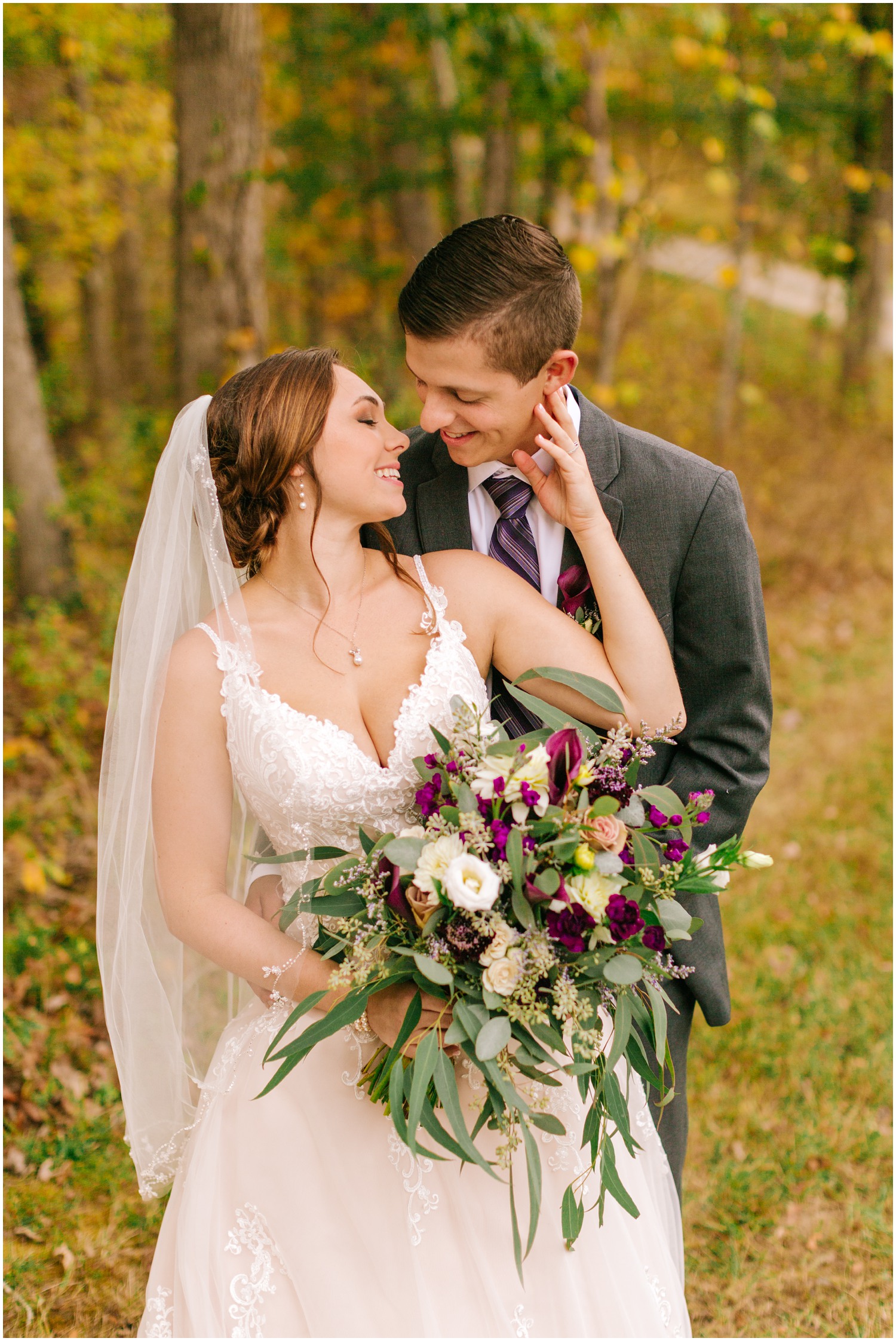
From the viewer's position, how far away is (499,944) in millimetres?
1814

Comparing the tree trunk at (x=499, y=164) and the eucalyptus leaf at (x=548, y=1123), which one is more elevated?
the tree trunk at (x=499, y=164)

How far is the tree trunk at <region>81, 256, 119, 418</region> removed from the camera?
12.3 metres

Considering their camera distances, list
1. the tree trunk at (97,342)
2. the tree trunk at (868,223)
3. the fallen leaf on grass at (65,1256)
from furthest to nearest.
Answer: the tree trunk at (97,342) → the tree trunk at (868,223) → the fallen leaf on grass at (65,1256)

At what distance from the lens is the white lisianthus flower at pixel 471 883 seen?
1.74 metres

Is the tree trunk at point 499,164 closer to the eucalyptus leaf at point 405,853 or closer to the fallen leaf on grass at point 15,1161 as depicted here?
the fallen leaf on grass at point 15,1161

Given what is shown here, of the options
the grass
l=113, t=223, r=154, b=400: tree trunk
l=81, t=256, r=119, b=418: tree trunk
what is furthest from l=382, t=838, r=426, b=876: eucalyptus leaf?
l=113, t=223, r=154, b=400: tree trunk

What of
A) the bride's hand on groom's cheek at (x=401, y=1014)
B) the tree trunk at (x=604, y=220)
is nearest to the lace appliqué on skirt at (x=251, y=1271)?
the bride's hand on groom's cheek at (x=401, y=1014)

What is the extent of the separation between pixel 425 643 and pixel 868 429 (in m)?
9.49

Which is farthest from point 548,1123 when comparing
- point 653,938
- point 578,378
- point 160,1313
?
point 578,378

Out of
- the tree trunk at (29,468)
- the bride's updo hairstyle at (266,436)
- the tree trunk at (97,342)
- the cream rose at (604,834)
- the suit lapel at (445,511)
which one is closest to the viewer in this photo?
the cream rose at (604,834)

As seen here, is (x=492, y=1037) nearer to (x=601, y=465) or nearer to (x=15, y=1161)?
(x=601, y=465)

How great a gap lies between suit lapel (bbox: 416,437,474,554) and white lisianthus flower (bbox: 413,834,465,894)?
1.10m

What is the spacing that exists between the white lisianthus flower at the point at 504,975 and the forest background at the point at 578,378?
819 millimetres

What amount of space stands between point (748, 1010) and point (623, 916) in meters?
3.11
